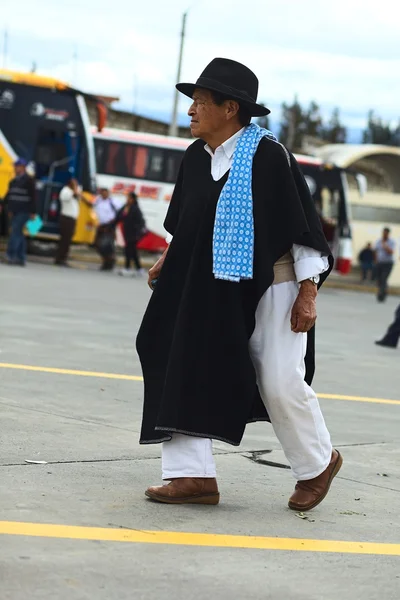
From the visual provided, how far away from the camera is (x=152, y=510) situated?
5504mm

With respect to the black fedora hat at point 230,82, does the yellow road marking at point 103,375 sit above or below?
below

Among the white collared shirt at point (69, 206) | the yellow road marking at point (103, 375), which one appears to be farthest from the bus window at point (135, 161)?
the yellow road marking at point (103, 375)

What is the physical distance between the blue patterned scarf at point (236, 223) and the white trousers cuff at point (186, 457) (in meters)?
0.70

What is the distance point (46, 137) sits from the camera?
3119 centimetres

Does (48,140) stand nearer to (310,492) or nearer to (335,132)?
(310,492)

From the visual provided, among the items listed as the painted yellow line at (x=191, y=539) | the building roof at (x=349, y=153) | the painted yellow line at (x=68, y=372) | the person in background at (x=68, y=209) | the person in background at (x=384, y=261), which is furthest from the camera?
the building roof at (x=349, y=153)

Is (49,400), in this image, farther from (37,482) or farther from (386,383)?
(386,383)

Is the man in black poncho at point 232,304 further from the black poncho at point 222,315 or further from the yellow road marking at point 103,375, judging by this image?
the yellow road marking at point 103,375

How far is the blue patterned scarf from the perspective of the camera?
18.2ft

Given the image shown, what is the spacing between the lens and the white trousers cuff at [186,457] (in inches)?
224

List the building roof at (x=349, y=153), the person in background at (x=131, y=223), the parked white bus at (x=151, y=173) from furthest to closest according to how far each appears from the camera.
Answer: the building roof at (x=349, y=153) < the parked white bus at (x=151, y=173) < the person in background at (x=131, y=223)

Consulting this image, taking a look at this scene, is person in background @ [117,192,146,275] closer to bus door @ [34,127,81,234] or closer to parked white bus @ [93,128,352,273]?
bus door @ [34,127,81,234]

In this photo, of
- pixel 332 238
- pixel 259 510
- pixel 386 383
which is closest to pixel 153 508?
pixel 259 510

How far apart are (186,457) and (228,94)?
152 centimetres
